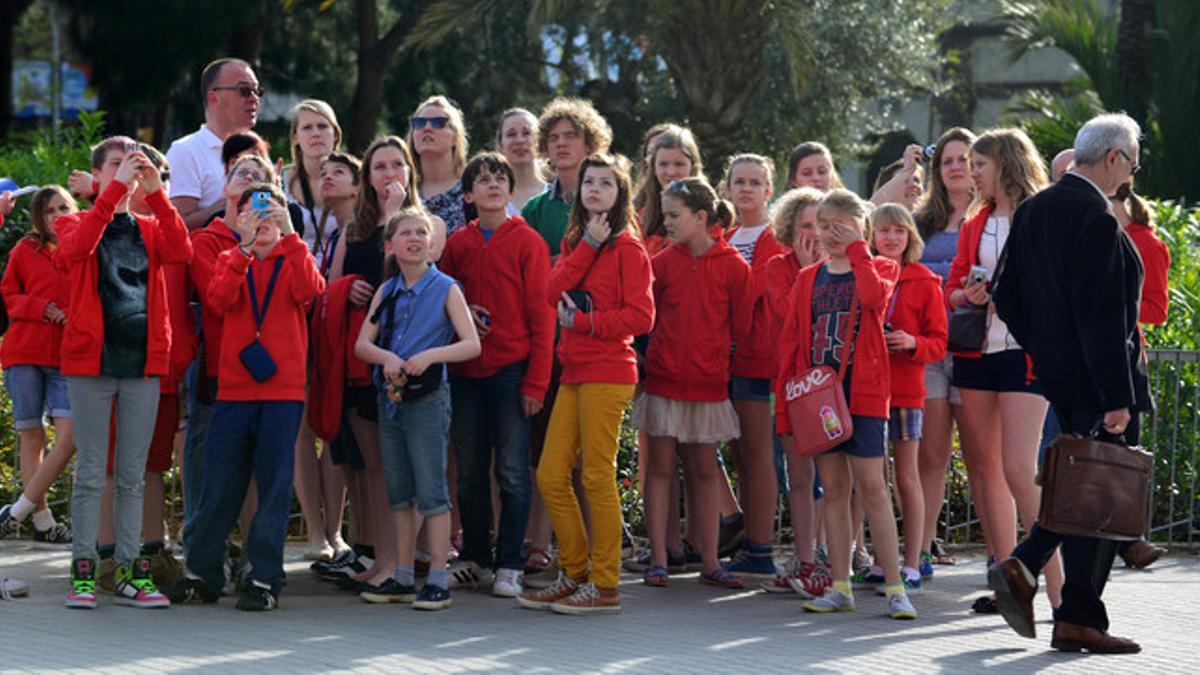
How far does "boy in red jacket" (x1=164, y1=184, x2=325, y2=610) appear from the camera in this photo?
306 inches

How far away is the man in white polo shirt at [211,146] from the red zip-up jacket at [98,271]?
0.78 metres

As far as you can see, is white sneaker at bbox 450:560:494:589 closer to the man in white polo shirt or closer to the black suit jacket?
the man in white polo shirt

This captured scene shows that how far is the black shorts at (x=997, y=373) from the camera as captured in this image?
7.83 meters

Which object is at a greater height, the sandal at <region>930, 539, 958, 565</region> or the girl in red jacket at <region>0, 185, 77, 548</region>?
the girl in red jacket at <region>0, 185, 77, 548</region>

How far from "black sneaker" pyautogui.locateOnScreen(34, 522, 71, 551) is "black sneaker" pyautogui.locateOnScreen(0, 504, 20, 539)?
136mm

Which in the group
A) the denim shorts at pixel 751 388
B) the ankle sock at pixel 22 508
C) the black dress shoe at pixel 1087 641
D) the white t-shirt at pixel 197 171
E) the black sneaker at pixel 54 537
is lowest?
the black dress shoe at pixel 1087 641

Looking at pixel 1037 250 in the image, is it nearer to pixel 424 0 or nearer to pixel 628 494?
pixel 628 494

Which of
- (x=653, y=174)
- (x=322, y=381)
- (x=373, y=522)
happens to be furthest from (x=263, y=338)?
(x=653, y=174)

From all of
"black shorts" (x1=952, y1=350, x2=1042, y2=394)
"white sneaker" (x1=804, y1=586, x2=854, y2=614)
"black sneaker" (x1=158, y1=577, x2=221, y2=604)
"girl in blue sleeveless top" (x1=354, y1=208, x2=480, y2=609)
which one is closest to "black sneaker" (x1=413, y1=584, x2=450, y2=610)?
"girl in blue sleeveless top" (x1=354, y1=208, x2=480, y2=609)

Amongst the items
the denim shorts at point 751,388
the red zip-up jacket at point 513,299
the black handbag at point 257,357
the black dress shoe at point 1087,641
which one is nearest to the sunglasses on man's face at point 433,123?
the red zip-up jacket at point 513,299

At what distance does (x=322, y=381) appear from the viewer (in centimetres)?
832

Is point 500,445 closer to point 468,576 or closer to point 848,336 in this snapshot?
point 468,576

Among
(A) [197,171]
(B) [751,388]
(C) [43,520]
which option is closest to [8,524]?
(C) [43,520]

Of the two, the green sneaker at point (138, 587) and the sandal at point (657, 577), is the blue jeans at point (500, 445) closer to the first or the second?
the sandal at point (657, 577)
